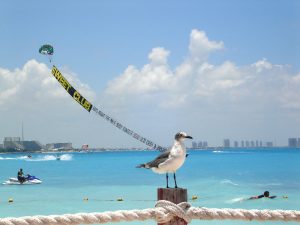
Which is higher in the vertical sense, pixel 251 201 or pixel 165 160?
pixel 165 160

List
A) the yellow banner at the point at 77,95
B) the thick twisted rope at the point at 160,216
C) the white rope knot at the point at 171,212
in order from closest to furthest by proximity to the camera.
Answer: the thick twisted rope at the point at 160,216, the white rope knot at the point at 171,212, the yellow banner at the point at 77,95

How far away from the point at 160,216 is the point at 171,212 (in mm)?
73

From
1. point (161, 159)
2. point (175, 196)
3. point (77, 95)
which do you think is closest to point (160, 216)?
point (175, 196)

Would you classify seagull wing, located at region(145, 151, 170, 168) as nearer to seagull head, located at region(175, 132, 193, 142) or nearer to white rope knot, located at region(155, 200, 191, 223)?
seagull head, located at region(175, 132, 193, 142)

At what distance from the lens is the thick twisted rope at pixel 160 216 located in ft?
10.1

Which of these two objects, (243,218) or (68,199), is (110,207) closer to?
(68,199)

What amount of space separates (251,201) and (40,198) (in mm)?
Answer: 12924

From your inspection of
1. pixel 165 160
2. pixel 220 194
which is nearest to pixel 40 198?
pixel 220 194

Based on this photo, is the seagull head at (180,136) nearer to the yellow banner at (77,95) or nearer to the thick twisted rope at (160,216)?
the thick twisted rope at (160,216)

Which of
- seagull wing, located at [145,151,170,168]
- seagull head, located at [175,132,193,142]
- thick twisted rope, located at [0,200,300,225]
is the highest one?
seagull head, located at [175,132,193,142]

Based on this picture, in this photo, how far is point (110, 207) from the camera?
27266 millimetres

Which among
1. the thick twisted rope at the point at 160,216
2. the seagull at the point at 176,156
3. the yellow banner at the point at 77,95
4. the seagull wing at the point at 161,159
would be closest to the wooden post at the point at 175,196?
the thick twisted rope at the point at 160,216

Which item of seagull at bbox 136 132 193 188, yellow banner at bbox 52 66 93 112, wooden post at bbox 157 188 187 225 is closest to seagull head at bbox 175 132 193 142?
seagull at bbox 136 132 193 188

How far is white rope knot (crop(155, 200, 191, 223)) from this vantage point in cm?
322
